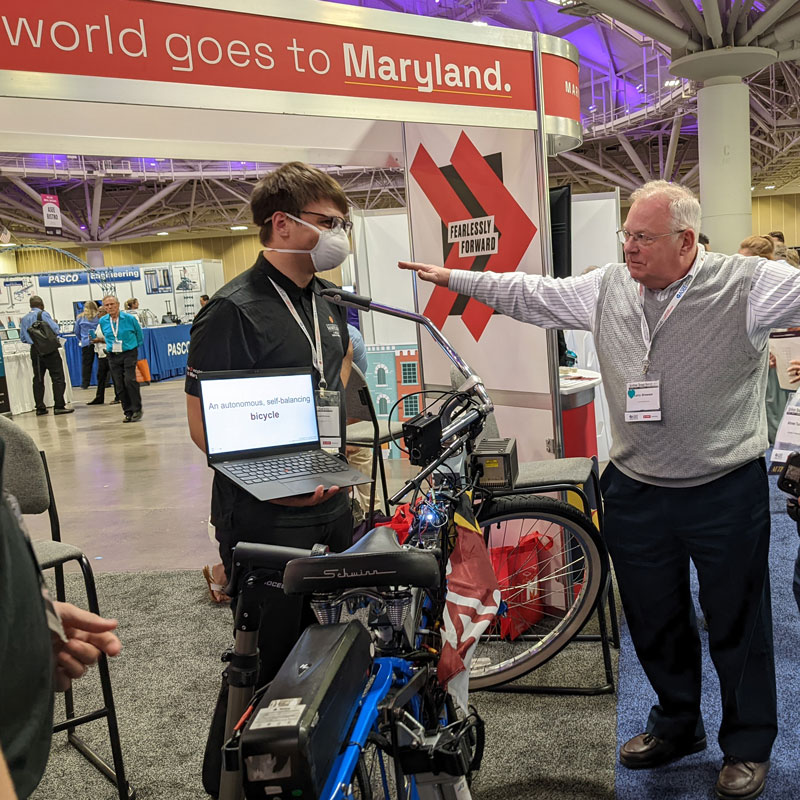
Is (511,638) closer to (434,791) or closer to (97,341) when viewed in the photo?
(434,791)

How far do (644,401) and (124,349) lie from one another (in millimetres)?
9472

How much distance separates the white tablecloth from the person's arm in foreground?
10589 millimetres

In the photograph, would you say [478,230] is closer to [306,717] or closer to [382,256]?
[306,717]

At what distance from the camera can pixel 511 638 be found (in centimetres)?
291

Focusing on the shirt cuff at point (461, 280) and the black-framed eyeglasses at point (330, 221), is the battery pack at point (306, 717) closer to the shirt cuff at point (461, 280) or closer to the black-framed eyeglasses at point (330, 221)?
the black-framed eyeglasses at point (330, 221)

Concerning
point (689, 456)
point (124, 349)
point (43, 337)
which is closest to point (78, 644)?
point (689, 456)

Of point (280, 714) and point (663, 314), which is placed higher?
point (663, 314)

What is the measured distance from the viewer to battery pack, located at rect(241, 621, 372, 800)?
0.84 meters

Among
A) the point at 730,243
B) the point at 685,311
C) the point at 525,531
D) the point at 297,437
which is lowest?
the point at 525,531

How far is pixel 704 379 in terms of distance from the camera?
189 centimetres

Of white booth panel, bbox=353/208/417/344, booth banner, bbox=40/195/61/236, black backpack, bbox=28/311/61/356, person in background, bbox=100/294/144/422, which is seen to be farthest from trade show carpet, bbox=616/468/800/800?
booth banner, bbox=40/195/61/236

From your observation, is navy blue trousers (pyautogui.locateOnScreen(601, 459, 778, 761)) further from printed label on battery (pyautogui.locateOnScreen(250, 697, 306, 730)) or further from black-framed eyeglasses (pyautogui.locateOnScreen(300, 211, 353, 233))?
printed label on battery (pyautogui.locateOnScreen(250, 697, 306, 730))

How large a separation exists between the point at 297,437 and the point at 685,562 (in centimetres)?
110

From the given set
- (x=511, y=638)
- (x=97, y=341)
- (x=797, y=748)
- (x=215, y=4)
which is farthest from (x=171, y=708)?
(x=97, y=341)
